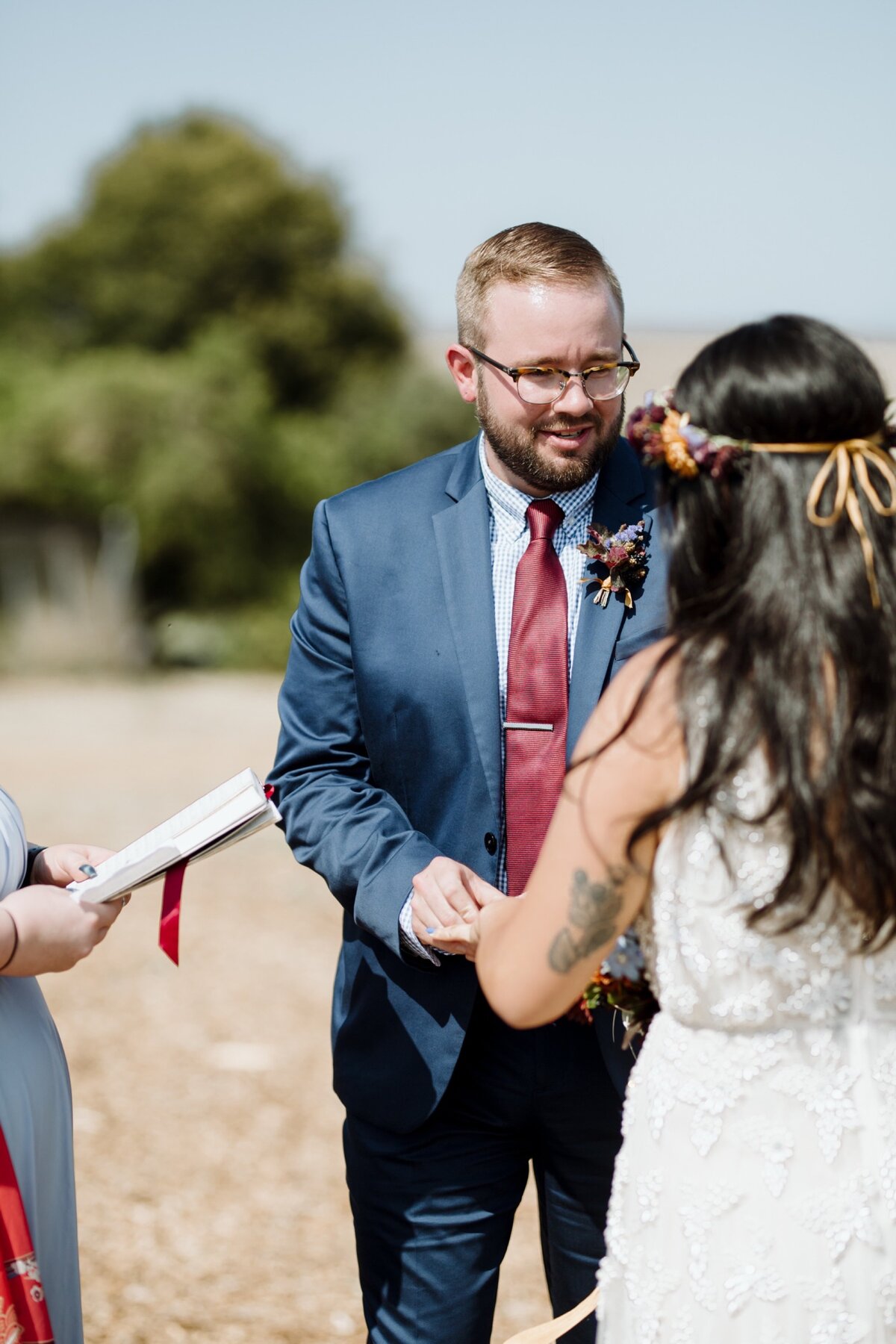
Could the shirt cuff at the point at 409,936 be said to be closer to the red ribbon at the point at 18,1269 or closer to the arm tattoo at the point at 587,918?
the arm tattoo at the point at 587,918

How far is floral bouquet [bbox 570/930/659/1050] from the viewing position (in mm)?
2320

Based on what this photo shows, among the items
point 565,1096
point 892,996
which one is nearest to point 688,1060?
point 892,996

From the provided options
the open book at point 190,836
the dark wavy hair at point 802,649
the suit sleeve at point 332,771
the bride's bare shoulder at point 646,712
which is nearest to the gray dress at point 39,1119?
the open book at point 190,836

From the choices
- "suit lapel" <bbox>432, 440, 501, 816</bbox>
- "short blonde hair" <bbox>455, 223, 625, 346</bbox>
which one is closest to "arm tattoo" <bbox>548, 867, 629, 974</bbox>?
"suit lapel" <bbox>432, 440, 501, 816</bbox>

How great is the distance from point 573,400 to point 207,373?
2493cm

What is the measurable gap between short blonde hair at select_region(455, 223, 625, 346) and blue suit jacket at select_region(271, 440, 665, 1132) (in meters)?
0.32

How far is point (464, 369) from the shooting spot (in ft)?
10.2

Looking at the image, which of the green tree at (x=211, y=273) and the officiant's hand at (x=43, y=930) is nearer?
the officiant's hand at (x=43, y=930)

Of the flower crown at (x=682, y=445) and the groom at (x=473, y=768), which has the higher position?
the flower crown at (x=682, y=445)

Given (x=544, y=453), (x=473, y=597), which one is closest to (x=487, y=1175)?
(x=473, y=597)

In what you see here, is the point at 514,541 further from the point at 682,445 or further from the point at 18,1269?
the point at 18,1269

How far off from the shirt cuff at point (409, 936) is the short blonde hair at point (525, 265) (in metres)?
1.21

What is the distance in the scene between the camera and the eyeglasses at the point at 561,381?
289cm

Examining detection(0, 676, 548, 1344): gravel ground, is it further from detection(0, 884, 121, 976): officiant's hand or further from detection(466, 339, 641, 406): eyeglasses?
detection(466, 339, 641, 406): eyeglasses
